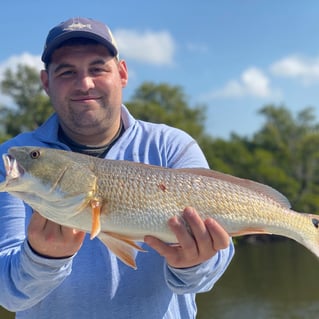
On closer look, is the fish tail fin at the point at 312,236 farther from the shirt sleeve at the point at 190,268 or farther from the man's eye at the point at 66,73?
the man's eye at the point at 66,73

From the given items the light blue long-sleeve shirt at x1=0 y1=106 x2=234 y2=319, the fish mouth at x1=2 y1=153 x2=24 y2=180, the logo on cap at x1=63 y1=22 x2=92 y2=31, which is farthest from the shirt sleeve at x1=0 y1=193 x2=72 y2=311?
Answer: the logo on cap at x1=63 y1=22 x2=92 y2=31

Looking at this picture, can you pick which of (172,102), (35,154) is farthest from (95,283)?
(172,102)

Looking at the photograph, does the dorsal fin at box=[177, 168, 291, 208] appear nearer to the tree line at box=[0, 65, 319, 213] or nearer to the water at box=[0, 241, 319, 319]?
the water at box=[0, 241, 319, 319]

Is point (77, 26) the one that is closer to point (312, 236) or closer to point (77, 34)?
point (77, 34)

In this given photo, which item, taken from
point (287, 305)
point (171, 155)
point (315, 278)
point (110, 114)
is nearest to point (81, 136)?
point (110, 114)

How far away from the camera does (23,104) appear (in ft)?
144

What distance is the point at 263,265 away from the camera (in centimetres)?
3319

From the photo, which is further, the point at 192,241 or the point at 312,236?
the point at 312,236

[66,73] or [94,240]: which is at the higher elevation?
[66,73]

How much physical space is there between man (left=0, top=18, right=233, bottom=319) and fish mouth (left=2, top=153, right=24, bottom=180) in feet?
0.71

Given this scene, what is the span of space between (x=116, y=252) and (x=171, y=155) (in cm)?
81

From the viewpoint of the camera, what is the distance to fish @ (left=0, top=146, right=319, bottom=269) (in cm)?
273

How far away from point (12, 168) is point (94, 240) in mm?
637

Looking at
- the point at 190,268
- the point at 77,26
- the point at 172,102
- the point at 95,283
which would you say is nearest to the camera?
the point at 190,268
